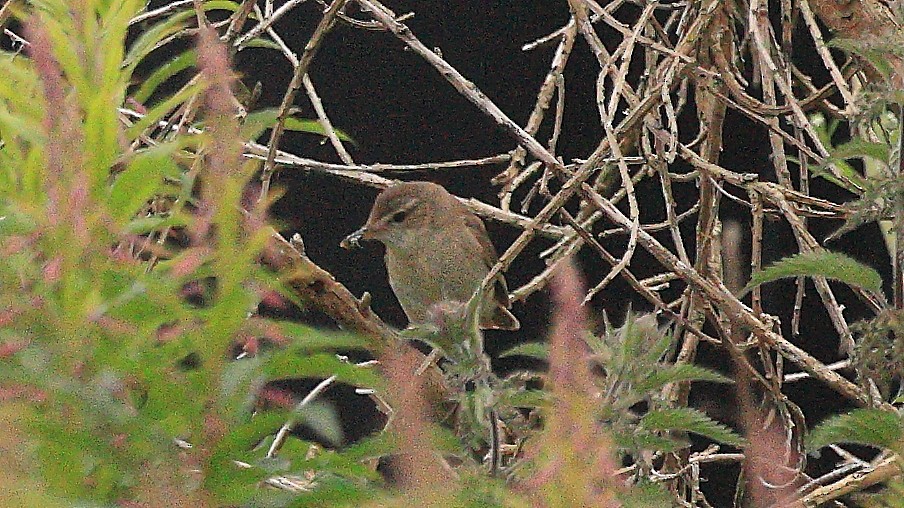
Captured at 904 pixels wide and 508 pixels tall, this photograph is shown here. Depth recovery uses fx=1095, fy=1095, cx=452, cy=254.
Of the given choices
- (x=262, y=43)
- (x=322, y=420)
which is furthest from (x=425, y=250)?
(x=322, y=420)

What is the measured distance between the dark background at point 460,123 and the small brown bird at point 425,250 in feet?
2.08

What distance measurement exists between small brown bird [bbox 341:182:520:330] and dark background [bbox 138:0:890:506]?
635 mm

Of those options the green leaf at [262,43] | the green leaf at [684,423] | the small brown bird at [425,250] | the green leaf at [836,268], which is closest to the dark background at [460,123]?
the small brown bird at [425,250]

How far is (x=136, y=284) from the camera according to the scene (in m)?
0.49

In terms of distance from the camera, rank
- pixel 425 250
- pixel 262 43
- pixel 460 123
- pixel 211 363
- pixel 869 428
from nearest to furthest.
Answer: pixel 211 363 < pixel 869 428 < pixel 262 43 < pixel 425 250 < pixel 460 123

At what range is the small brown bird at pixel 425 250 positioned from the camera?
231 centimetres

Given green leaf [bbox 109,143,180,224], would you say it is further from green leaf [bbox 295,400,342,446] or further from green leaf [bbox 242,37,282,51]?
green leaf [bbox 242,37,282,51]

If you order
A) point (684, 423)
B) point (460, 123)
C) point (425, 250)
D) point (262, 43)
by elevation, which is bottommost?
point (425, 250)

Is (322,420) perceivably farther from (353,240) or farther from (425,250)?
(425,250)

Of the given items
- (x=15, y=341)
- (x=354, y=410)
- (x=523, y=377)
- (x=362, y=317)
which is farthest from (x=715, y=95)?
(x=354, y=410)

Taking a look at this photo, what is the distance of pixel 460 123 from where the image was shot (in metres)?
3.08

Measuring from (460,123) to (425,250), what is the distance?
778 mm

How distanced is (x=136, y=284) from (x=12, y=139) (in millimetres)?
181

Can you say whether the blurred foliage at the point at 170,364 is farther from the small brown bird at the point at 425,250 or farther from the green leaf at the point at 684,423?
the small brown bird at the point at 425,250
